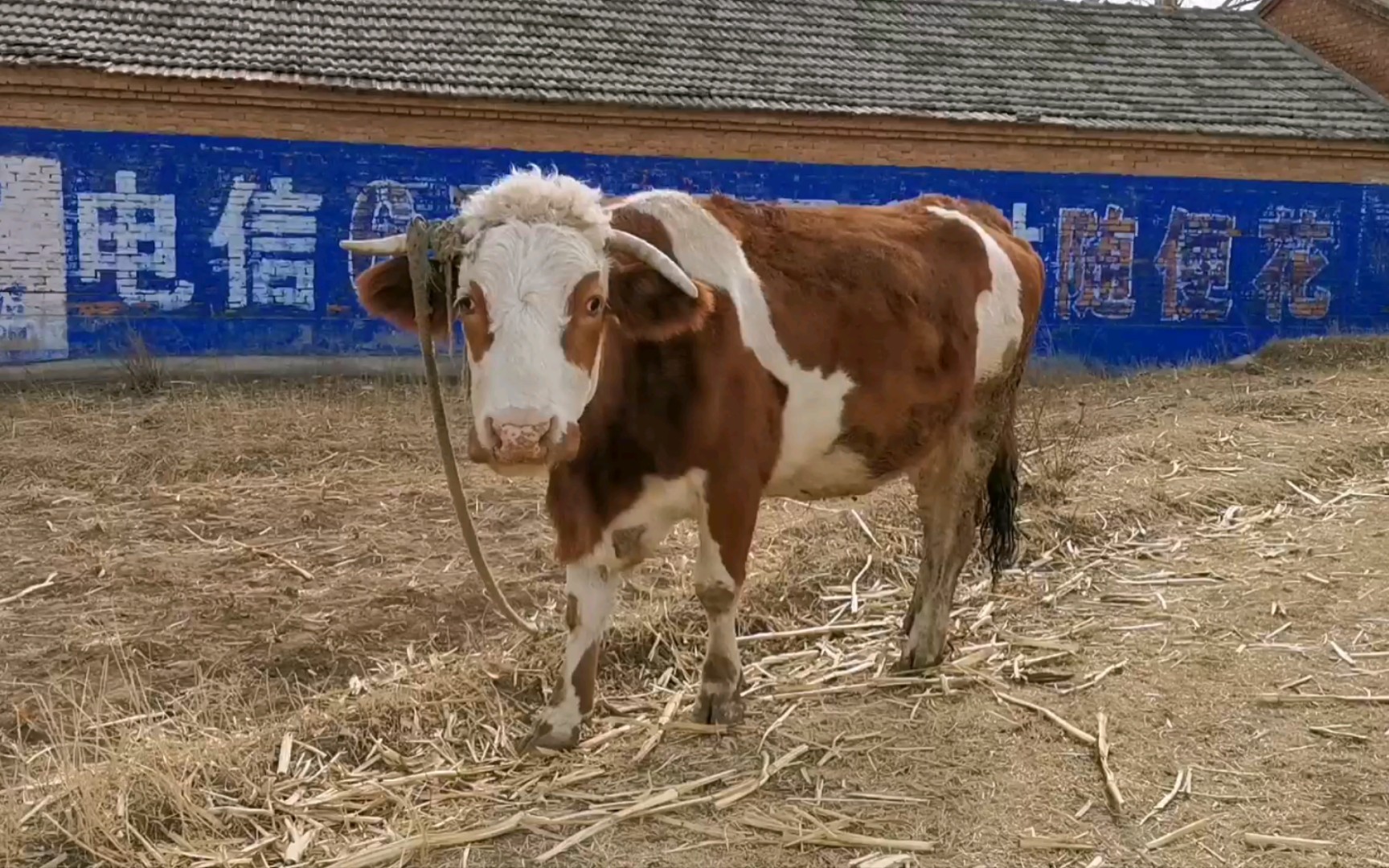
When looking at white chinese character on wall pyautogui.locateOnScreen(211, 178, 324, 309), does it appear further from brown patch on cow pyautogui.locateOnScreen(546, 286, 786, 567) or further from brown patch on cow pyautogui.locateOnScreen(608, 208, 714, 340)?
brown patch on cow pyautogui.locateOnScreen(608, 208, 714, 340)

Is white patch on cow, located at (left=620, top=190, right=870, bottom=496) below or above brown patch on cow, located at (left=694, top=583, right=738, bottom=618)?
above

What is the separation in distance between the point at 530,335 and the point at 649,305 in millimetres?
643

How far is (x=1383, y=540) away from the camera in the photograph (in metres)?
7.30

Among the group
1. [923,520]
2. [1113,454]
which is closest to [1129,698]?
[923,520]

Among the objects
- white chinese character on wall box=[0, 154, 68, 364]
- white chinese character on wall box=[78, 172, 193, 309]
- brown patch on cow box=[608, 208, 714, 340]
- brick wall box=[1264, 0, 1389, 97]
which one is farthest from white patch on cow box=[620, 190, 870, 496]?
brick wall box=[1264, 0, 1389, 97]

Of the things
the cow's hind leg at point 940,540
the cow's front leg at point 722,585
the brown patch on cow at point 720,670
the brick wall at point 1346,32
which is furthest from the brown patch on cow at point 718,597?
the brick wall at point 1346,32

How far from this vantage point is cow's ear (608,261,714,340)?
431 centimetres

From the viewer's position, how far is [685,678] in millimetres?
5566

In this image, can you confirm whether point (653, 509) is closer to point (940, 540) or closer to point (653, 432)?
point (653, 432)

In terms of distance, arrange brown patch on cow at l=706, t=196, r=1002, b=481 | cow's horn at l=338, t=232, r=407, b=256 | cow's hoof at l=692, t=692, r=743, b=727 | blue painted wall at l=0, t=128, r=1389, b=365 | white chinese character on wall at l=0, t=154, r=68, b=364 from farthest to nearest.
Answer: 1. blue painted wall at l=0, t=128, r=1389, b=365
2. white chinese character on wall at l=0, t=154, r=68, b=364
3. brown patch on cow at l=706, t=196, r=1002, b=481
4. cow's hoof at l=692, t=692, r=743, b=727
5. cow's horn at l=338, t=232, r=407, b=256

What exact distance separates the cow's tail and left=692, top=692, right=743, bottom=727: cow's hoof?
2.07 metres

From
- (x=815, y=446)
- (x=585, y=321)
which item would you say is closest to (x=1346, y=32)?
(x=815, y=446)

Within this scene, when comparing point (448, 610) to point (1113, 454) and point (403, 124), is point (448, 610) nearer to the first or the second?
point (1113, 454)

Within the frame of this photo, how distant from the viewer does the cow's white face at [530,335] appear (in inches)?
146
